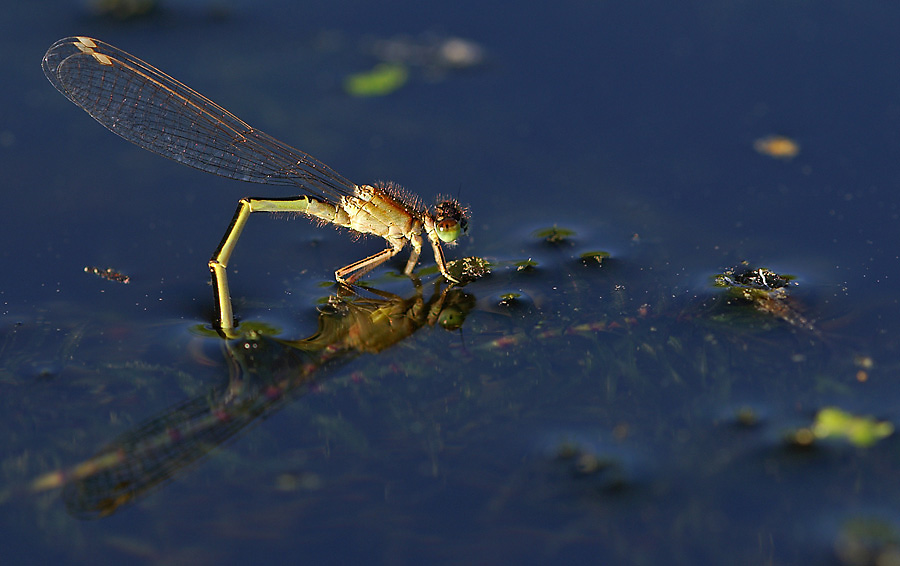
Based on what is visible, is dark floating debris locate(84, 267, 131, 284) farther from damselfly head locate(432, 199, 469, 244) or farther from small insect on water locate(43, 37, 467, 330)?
damselfly head locate(432, 199, 469, 244)

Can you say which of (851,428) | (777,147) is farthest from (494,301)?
(777,147)

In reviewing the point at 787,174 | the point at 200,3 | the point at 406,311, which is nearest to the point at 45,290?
the point at 406,311

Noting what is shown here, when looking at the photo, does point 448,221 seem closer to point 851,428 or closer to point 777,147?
point 777,147

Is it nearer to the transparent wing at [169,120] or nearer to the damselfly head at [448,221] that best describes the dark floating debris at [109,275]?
the transparent wing at [169,120]

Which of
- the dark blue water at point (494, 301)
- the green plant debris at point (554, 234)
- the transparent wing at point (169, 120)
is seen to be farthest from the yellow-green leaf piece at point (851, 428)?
the transparent wing at point (169, 120)

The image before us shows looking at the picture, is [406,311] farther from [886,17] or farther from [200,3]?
[886,17]
